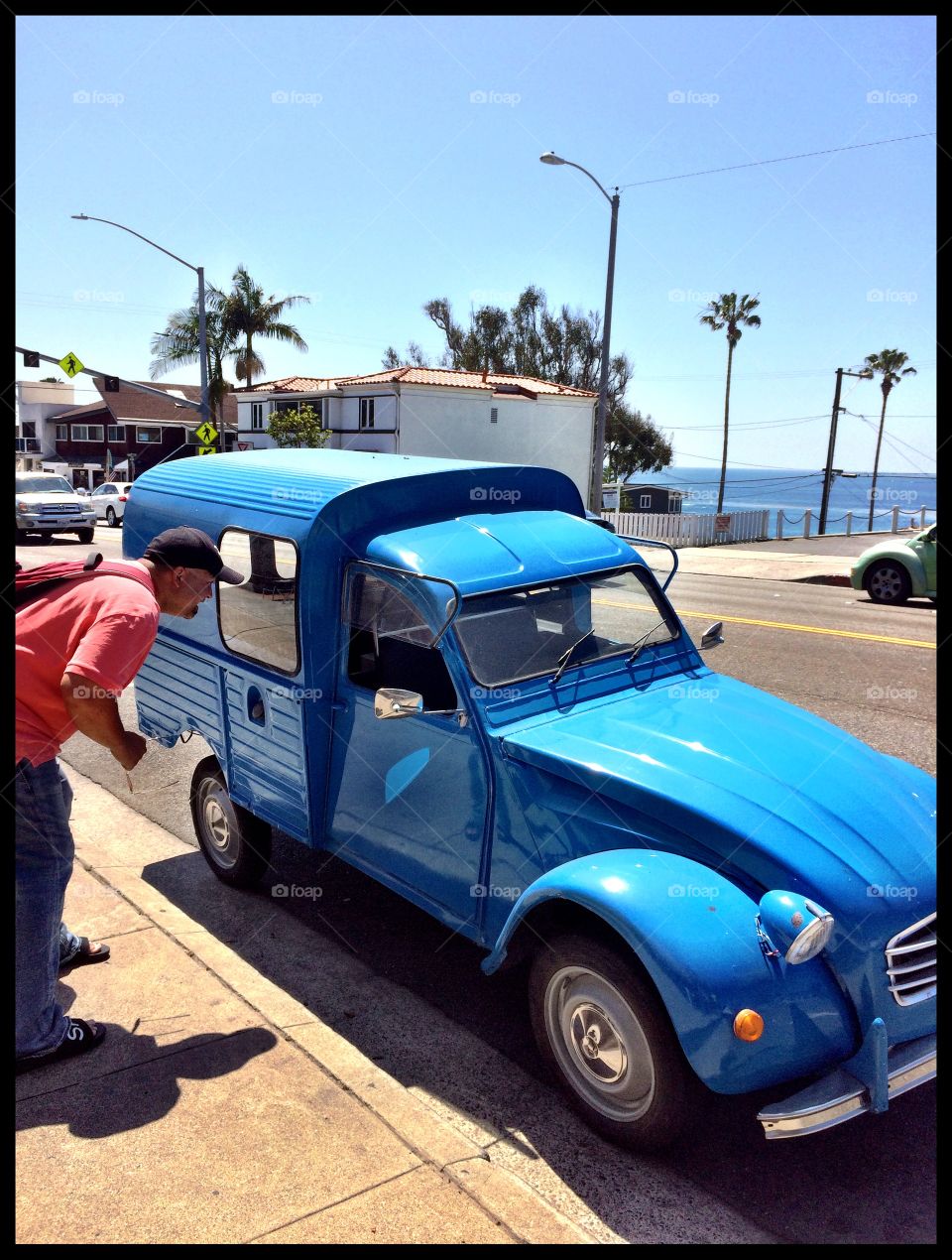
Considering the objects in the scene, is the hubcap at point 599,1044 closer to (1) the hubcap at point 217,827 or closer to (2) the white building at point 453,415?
(1) the hubcap at point 217,827

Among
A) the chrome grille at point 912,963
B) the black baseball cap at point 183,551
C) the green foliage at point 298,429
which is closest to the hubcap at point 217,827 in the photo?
the black baseball cap at point 183,551

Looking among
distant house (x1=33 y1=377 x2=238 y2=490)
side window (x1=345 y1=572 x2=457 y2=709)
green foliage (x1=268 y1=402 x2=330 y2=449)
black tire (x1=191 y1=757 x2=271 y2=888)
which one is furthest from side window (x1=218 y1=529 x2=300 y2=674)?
distant house (x1=33 y1=377 x2=238 y2=490)

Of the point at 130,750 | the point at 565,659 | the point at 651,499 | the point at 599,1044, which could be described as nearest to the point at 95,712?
the point at 130,750

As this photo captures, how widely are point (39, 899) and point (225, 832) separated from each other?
1.83 meters

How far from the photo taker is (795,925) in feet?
9.88

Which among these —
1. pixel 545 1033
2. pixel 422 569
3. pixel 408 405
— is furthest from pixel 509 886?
pixel 408 405

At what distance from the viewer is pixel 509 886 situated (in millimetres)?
3756

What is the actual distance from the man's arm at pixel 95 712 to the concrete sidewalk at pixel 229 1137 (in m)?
1.20

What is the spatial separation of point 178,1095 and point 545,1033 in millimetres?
1357

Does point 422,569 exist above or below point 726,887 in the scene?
above

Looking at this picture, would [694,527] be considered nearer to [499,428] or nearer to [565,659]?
[499,428]

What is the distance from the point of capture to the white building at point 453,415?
4216cm

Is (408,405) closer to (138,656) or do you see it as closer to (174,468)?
(174,468)

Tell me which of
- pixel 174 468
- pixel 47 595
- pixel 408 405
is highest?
pixel 408 405
